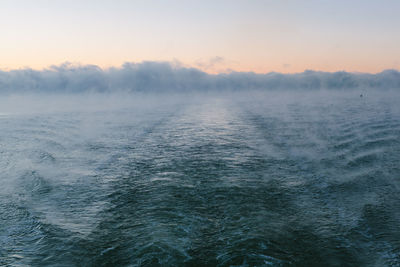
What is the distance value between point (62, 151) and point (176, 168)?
16.6m

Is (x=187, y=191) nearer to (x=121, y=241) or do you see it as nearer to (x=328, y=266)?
(x=121, y=241)

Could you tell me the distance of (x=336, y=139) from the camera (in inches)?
1336

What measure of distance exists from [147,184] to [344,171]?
15.5 metres

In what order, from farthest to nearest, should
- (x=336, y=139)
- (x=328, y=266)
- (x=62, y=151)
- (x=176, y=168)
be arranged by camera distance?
(x=336, y=139)
(x=62, y=151)
(x=176, y=168)
(x=328, y=266)

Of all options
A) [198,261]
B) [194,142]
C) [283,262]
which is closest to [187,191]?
[198,261]

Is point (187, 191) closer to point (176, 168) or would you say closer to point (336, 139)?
point (176, 168)

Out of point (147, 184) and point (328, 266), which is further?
point (147, 184)

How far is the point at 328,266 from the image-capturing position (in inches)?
400

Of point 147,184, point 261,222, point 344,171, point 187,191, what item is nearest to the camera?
point 261,222

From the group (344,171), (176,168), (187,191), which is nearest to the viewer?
(187,191)

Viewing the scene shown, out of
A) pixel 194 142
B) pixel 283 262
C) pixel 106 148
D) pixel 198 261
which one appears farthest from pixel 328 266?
pixel 106 148

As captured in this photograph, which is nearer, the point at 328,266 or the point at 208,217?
the point at 328,266

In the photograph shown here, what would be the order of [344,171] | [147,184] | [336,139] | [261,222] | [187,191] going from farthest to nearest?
1. [336,139]
2. [344,171]
3. [147,184]
4. [187,191]
5. [261,222]

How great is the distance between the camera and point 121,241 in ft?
39.2
